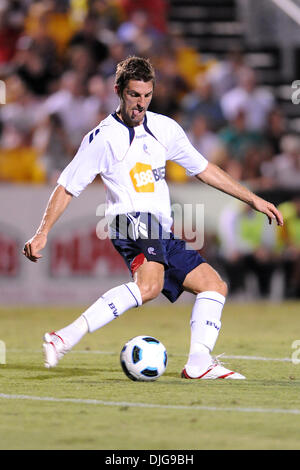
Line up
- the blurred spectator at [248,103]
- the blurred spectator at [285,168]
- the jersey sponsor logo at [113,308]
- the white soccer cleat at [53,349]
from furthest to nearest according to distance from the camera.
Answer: the blurred spectator at [248,103]
the blurred spectator at [285,168]
the jersey sponsor logo at [113,308]
the white soccer cleat at [53,349]

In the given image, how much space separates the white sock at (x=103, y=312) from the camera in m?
6.84

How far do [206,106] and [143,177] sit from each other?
30.6ft

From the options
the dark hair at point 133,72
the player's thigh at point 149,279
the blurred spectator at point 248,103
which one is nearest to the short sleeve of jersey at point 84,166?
the dark hair at point 133,72

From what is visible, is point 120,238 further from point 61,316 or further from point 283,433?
point 61,316

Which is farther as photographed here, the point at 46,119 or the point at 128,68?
the point at 46,119

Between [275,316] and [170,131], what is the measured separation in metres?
5.94

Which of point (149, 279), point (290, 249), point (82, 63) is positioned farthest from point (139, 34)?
point (149, 279)

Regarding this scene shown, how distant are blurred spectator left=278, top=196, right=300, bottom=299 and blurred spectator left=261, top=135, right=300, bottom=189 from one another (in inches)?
16.0

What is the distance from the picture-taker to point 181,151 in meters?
7.55

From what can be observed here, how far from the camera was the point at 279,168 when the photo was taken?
15.9 m

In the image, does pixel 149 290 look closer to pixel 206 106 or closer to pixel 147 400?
pixel 147 400

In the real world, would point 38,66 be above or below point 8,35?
below

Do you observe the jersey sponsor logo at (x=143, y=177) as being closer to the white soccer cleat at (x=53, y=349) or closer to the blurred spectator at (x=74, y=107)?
the white soccer cleat at (x=53, y=349)
